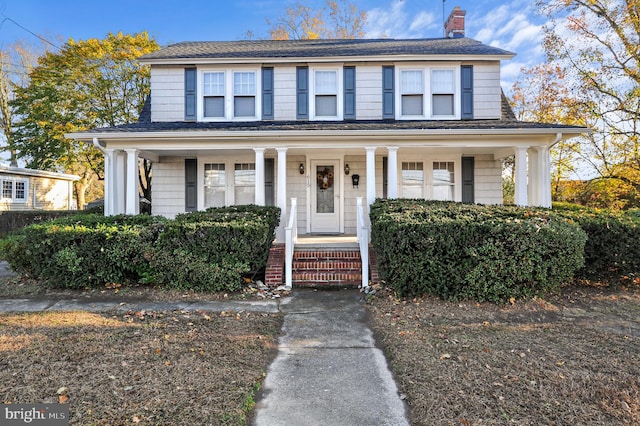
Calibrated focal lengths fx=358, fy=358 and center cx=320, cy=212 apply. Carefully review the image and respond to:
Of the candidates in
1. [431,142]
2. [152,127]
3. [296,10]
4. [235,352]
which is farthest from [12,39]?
[235,352]

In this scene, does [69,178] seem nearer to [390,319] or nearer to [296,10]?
[296,10]

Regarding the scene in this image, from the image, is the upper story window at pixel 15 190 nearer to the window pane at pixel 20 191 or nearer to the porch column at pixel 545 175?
the window pane at pixel 20 191

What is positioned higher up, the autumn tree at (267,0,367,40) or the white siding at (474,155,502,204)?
the autumn tree at (267,0,367,40)

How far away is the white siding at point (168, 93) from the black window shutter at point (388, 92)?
5433 millimetres

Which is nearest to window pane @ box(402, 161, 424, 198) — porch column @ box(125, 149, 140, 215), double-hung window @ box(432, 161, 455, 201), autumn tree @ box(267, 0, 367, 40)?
double-hung window @ box(432, 161, 455, 201)

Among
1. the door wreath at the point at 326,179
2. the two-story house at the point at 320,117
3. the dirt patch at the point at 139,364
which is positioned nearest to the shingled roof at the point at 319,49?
the two-story house at the point at 320,117

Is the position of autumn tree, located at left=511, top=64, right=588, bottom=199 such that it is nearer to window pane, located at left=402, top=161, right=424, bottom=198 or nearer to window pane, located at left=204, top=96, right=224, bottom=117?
window pane, located at left=402, top=161, right=424, bottom=198

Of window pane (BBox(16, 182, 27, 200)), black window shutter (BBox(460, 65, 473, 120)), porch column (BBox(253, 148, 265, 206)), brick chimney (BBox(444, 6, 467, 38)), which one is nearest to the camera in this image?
porch column (BBox(253, 148, 265, 206))

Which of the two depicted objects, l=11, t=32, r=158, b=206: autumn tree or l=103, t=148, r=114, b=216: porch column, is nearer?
l=103, t=148, r=114, b=216: porch column

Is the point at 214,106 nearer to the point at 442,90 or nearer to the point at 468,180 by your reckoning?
the point at 442,90

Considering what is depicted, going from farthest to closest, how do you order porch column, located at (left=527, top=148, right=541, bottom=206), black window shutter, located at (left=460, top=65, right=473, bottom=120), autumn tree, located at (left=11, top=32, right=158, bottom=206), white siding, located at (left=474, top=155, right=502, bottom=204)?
autumn tree, located at (left=11, top=32, right=158, bottom=206) → white siding, located at (left=474, top=155, right=502, bottom=204) → black window shutter, located at (left=460, top=65, right=473, bottom=120) → porch column, located at (left=527, top=148, right=541, bottom=206)

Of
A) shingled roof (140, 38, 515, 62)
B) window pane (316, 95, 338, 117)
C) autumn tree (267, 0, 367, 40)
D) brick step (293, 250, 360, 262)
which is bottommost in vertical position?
brick step (293, 250, 360, 262)

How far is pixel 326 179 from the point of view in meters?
9.94

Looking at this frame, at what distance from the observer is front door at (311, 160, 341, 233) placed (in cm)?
991
